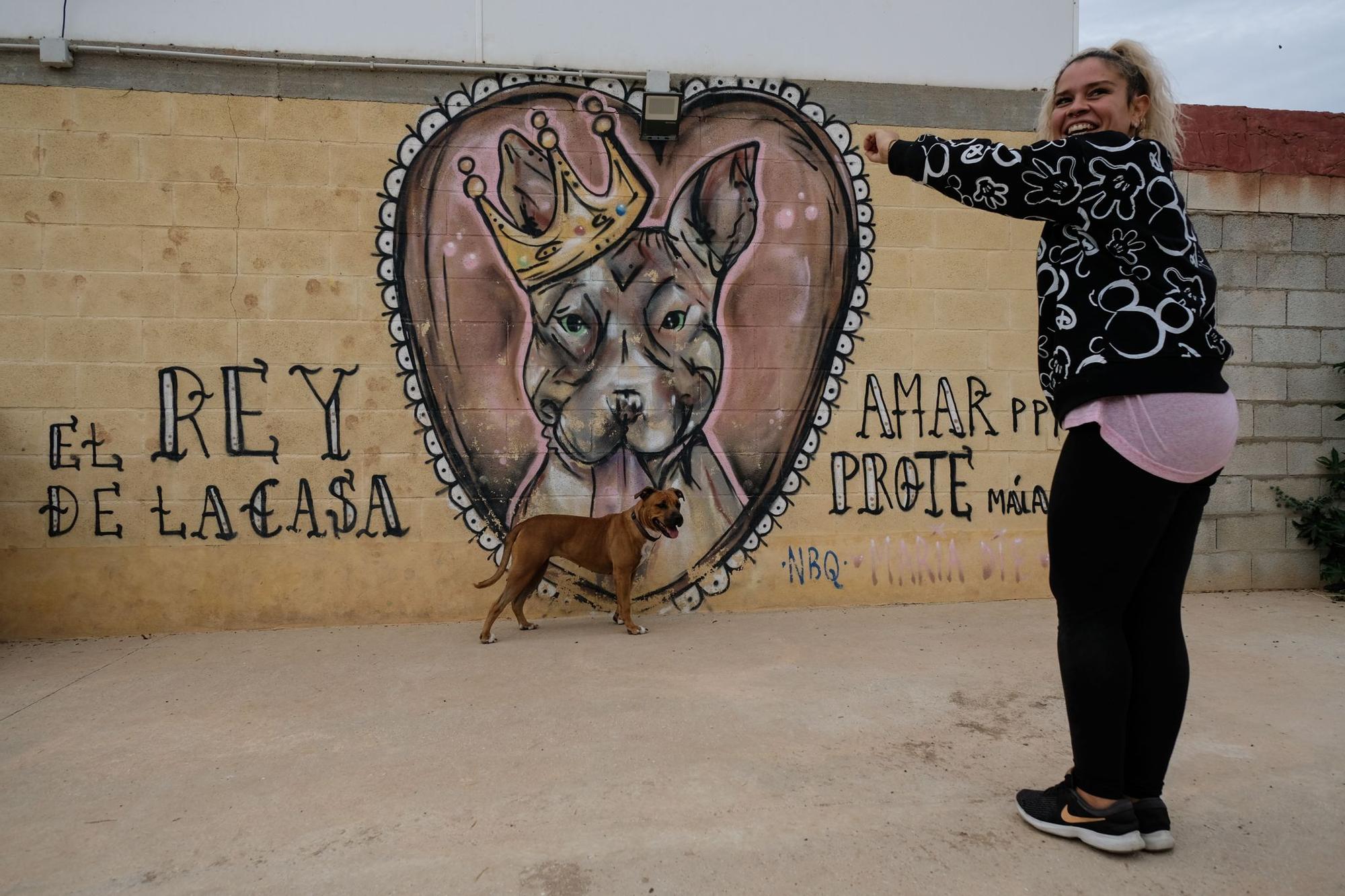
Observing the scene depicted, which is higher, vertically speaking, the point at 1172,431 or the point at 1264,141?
the point at 1264,141

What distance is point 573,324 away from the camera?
4.64m

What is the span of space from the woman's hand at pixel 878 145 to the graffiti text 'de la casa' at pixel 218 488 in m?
3.28

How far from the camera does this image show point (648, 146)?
15.4 feet

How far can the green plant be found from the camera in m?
4.97

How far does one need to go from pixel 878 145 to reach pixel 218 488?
12.5 feet

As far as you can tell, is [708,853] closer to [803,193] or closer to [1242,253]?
[803,193]

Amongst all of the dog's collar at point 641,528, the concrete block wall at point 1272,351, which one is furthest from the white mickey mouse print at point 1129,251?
the concrete block wall at point 1272,351

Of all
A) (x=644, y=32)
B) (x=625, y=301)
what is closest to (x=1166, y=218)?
(x=625, y=301)

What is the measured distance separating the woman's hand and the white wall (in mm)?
3031

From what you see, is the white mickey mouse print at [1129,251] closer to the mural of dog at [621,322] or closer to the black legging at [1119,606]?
the black legging at [1119,606]

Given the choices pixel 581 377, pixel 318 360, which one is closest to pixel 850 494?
pixel 581 377

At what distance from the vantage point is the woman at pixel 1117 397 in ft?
5.83

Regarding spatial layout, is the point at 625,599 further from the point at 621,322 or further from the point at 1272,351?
the point at 1272,351

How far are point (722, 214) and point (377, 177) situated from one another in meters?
1.83
